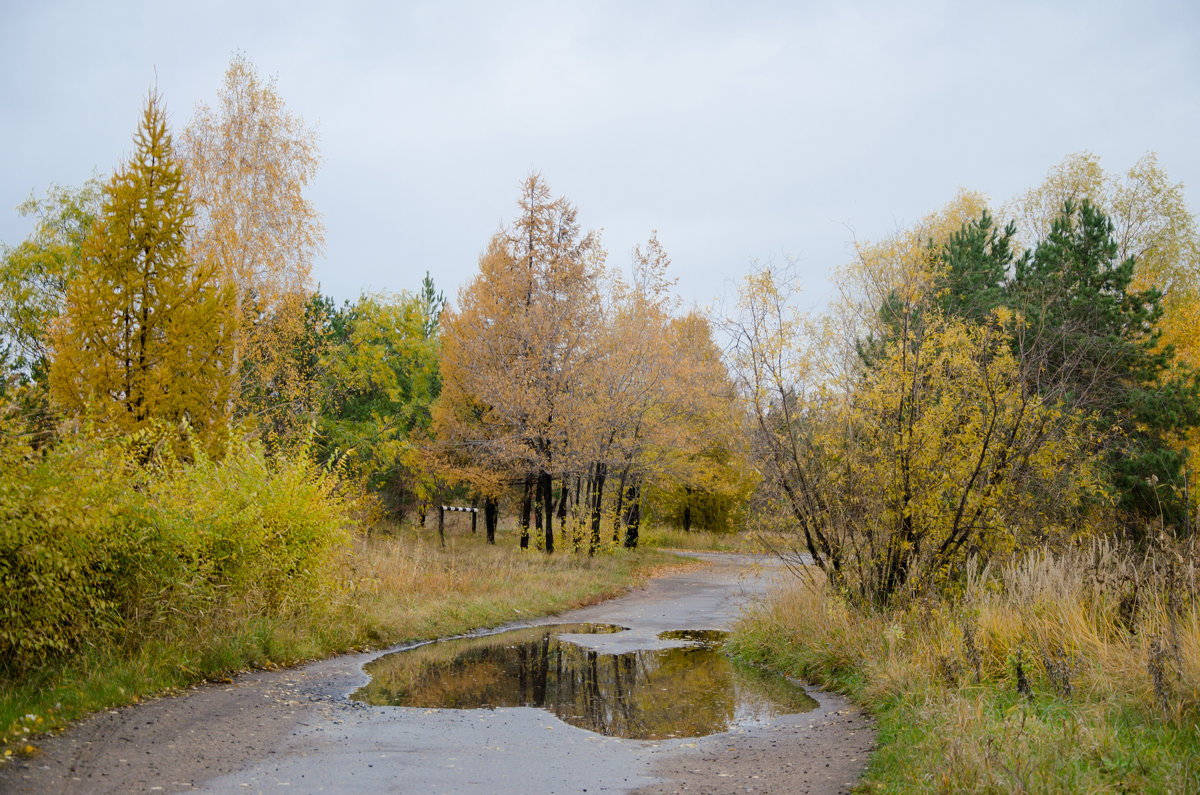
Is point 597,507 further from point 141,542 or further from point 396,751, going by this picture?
point 396,751

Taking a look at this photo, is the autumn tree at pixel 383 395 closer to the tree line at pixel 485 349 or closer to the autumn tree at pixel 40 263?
the tree line at pixel 485 349

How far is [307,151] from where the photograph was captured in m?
23.4

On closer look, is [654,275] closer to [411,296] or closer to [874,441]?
[874,441]

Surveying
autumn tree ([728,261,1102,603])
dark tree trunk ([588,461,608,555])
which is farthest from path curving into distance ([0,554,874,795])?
dark tree trunk ([588,461,608,555])

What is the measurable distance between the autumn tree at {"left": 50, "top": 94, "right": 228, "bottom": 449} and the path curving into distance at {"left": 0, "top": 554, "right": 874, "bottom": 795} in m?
5.90

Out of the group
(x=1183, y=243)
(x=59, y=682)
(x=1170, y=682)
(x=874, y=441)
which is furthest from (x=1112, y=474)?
(x=59, y=682)

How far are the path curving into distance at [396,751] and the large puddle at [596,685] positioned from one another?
0.24m

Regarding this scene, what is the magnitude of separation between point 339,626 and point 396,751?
541 cm

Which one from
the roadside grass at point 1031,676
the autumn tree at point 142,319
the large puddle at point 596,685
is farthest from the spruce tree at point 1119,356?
the autumn tree at point 142,319

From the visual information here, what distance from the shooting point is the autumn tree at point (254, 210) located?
866 inches

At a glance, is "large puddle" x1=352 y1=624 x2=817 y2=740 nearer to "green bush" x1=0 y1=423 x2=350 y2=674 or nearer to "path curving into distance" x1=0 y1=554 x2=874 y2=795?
"path curving into distance" x1=0 y1=554 x2=874 y2=795

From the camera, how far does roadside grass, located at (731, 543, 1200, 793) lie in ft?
16.0

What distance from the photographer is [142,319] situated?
1288 cm

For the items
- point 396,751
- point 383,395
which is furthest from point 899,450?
point 383,395
